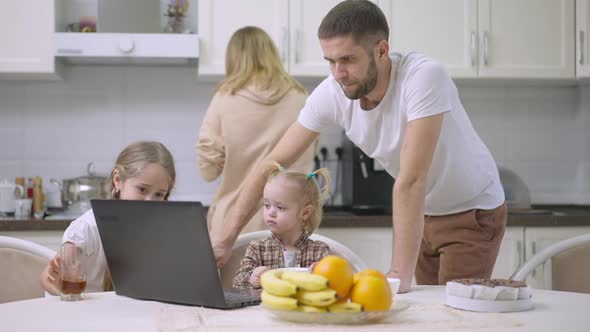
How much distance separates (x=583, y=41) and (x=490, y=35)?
0.41 m

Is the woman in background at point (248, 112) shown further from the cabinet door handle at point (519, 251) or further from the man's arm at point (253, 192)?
the cabinet door handle at point (519, 251)

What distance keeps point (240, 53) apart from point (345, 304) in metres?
1.88

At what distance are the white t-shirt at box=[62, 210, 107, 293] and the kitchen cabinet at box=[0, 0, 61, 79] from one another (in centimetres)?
171

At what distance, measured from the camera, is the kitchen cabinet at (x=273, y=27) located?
3.68 meters

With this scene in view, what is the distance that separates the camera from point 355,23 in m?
1.89

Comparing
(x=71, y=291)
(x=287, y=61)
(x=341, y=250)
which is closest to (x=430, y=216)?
(x=341, y=250)

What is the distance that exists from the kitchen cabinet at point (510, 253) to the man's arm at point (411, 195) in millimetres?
1744

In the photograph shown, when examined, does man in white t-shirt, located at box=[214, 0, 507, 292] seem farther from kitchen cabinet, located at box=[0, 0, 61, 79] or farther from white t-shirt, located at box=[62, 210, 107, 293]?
kitchen cabinet, located at box=[0, 0, 61, 79]

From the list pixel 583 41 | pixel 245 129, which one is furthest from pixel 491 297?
pixel 583 41

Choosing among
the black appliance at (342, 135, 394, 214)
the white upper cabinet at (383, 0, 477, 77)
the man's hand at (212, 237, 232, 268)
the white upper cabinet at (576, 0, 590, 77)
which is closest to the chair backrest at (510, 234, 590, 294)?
the man's hand at (212, 237, 232, 268)

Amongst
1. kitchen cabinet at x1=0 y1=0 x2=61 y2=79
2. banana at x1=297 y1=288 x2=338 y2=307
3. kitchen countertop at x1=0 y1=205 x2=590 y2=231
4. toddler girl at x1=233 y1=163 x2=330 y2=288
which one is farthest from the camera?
kitchen cabinet at x1=0 y1=0 x2=61 y2=79

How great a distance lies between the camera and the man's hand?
201cm

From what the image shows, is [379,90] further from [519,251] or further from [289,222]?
[519,251]

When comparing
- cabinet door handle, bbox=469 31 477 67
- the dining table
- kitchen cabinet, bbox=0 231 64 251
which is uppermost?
cabinet door handle, bbox=469 31 477 67
